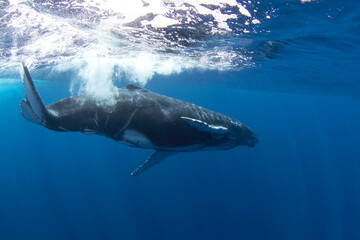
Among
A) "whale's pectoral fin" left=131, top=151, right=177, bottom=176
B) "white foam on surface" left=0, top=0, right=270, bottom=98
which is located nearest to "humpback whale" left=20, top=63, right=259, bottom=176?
"white foam on surface" left=0, top=0, right=270, bottom=98

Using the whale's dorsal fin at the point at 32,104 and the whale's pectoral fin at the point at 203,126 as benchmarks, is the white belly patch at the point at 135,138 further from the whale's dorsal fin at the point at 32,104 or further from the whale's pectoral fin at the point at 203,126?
the whale's dorsal fin at the point at 32,104

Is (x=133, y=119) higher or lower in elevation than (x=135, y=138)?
higher

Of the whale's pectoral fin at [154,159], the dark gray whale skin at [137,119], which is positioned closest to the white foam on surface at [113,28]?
the dark gray whale skin at [137,119]

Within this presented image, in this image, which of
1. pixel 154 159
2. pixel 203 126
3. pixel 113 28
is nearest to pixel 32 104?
pixel 203 126

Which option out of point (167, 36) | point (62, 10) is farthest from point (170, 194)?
point (62, 10)

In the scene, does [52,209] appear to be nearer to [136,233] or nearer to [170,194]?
[136,233]

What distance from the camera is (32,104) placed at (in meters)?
4.31

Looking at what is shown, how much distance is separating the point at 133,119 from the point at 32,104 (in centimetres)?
199

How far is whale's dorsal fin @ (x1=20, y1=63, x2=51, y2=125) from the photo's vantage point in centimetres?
405

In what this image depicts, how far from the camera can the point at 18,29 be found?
12750 mm

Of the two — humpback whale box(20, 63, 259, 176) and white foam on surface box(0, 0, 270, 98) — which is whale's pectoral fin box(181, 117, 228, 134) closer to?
humpback whale box(20, 63, 259, 176)

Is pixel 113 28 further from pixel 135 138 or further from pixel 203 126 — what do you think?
pixel 203 126

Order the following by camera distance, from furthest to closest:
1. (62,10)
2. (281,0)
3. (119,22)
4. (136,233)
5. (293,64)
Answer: (136,233) → (293,64) → (119,22) → (62,10) → (281,0)

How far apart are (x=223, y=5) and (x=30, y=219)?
44.7m
